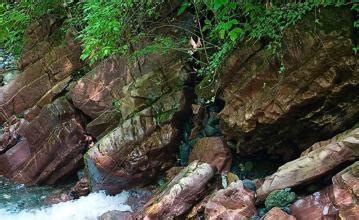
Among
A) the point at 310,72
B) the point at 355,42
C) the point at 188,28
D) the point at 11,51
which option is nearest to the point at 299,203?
the point at 310,72

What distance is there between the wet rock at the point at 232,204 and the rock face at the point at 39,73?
6161mm

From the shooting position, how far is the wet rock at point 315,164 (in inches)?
200

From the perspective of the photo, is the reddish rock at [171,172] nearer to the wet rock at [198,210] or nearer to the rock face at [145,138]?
the rock face at [145,138]

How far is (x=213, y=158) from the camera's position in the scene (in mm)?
7367

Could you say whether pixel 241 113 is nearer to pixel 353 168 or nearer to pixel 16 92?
pixel 353 168

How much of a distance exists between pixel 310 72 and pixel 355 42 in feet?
2.23

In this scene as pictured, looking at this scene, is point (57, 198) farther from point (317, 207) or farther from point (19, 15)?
point (317, 207)

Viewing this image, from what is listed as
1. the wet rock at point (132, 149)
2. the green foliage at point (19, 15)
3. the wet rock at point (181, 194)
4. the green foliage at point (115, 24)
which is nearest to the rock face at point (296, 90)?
the wet rock at point (181, 194)

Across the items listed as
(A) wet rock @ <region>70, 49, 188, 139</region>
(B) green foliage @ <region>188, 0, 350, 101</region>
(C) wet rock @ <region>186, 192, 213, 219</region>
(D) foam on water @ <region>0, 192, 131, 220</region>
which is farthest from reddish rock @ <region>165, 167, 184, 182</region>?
(B) green foliage @ <region>188, 0, 350, 101</region>

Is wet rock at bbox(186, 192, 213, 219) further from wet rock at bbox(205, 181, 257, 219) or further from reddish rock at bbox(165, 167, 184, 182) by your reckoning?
reddish rock at bbox(165, 167, 184, 182)

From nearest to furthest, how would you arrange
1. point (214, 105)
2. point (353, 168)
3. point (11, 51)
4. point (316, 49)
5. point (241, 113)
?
point (353, 168) → point (316, 49) → point (241, 113) → point (214, 105) → point (11, 51)

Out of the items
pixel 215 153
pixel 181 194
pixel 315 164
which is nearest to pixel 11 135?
pixel 215 153

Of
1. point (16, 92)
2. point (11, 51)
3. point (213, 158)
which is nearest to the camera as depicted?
point (213, 158)

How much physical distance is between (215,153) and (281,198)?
2.20 m
